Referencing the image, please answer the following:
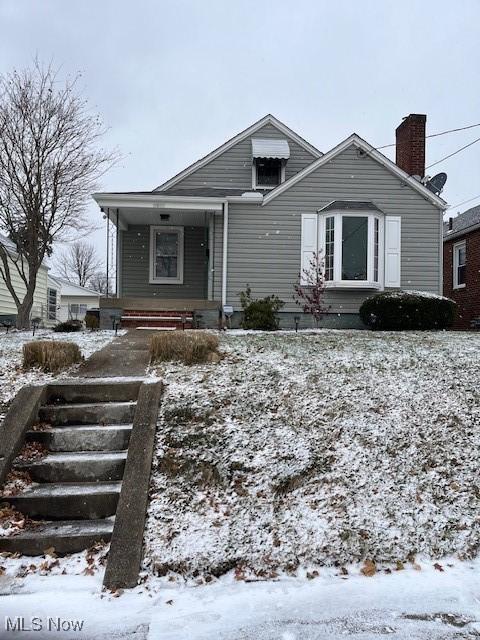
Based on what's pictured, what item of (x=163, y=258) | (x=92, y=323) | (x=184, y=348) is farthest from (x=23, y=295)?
(x=184, y=348)

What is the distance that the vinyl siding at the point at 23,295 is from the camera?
19.3 m

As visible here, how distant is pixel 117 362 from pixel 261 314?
222 inches

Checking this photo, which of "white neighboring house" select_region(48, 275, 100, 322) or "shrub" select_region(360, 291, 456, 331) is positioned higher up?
"white neighboring house" select_region(48, 275, 100, 322)

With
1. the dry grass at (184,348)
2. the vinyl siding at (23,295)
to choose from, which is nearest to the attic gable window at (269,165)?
the dry grass at (184,348)

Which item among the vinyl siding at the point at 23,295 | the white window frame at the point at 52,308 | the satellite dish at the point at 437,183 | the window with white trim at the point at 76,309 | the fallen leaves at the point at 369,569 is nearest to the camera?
the fallen leaves at the point at 369,569

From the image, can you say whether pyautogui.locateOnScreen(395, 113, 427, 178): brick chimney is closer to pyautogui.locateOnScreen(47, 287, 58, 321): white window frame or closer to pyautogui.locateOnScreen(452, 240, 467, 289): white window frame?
pyautogui.locateOnScreen(452, 240, 467, 289): white window frame

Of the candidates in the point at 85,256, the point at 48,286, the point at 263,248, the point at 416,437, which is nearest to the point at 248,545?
the point at 416,437

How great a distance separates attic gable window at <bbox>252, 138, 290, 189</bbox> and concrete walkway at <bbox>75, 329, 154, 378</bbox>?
901 centimetres

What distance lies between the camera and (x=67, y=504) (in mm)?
4102

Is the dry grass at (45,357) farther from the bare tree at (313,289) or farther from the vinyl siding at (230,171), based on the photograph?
the vinyl siding at (230,171)

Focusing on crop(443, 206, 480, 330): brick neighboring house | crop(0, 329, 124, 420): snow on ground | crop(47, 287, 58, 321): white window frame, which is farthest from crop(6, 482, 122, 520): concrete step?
crop(47, 287, 58, 321): white window frame

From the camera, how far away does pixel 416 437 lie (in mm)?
4922

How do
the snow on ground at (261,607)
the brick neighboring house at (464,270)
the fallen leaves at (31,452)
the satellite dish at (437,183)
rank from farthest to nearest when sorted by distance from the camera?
the brick neighboring house at (464,270) < the satellite dish at (437,183) < the fallen leaves at (31,452) < the snow on ground at (261,607)

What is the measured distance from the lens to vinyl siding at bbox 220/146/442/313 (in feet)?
44.0
